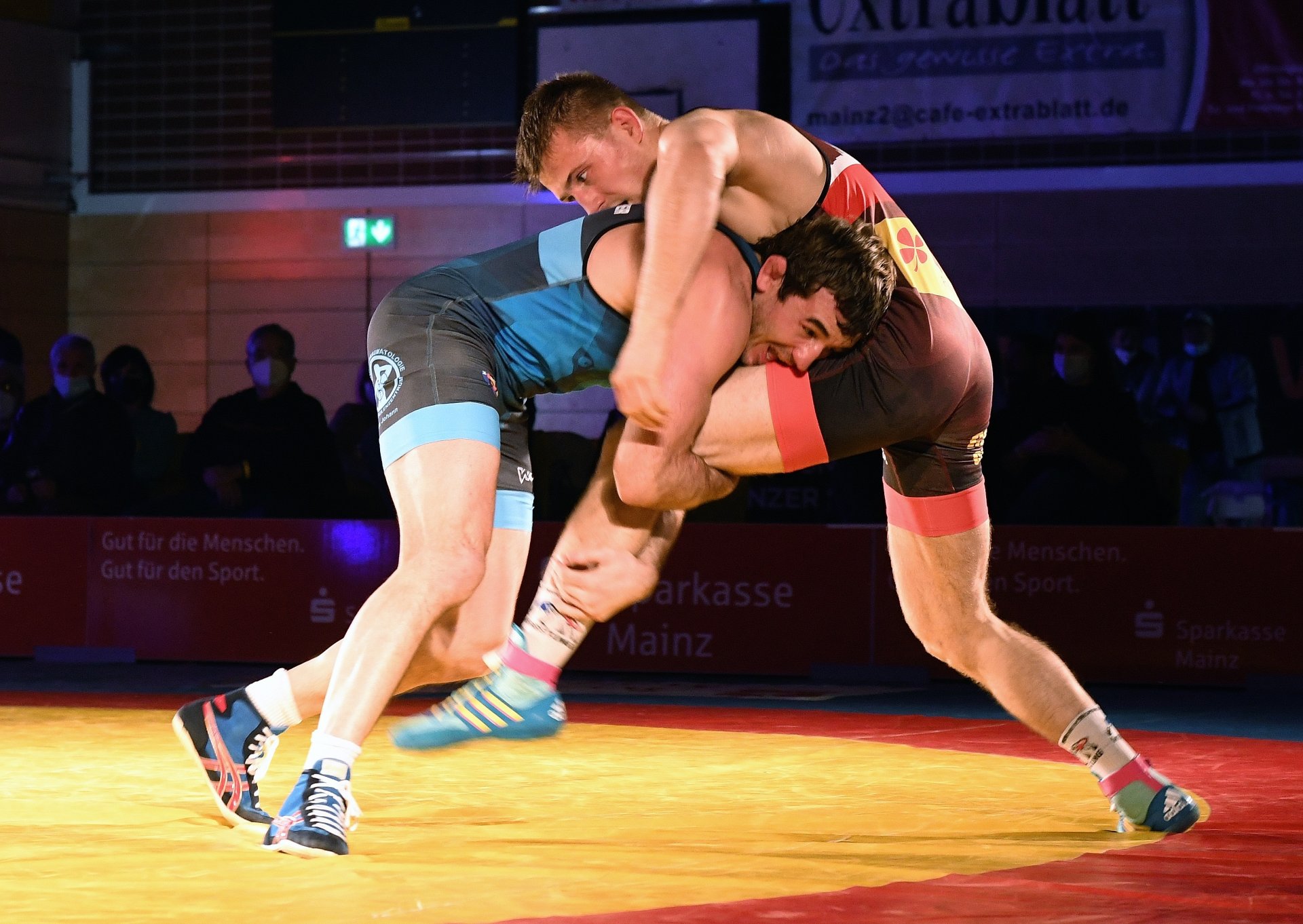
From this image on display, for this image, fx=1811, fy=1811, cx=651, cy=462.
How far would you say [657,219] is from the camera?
345 centimetres

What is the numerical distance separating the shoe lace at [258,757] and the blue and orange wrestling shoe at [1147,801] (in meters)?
1.81

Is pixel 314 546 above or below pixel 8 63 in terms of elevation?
below

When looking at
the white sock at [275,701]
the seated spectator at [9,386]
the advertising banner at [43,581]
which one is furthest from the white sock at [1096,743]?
the seated spectator at [9,386]

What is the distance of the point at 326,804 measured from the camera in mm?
3398

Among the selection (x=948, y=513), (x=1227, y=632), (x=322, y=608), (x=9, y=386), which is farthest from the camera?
(x=9, y=386)

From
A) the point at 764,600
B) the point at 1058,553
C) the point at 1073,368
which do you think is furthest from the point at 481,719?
the point at 1073,368

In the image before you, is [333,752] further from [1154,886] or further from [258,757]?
[1154,886]

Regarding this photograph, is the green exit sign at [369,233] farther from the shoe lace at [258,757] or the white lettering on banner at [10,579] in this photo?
the shoe lace at [258,757]

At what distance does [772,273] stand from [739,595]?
4534 mm

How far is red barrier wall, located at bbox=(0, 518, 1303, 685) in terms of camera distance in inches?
303

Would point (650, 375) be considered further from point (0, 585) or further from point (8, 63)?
point (8, 63)

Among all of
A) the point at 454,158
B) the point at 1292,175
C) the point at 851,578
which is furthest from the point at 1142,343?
the point at 454,158

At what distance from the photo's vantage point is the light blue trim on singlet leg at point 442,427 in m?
3.56

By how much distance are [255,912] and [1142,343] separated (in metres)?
8.38
